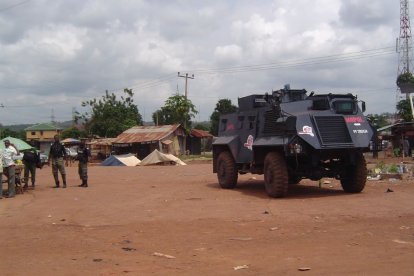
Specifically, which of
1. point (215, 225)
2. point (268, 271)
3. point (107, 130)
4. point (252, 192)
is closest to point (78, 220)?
point (215, 225)

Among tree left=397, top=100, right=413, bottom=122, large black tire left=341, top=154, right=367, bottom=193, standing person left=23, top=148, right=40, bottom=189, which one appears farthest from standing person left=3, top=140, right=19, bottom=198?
tree left=397, top=100, right=413, bottom=122

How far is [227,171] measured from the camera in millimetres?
15672

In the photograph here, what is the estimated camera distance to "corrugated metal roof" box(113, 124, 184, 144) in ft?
165

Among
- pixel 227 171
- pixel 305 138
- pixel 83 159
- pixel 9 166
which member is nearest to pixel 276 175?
pixel 305 138

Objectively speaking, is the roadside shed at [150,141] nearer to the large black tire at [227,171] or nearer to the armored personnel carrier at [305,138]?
the large black tire at [227,171]

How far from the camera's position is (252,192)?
48.4 ft

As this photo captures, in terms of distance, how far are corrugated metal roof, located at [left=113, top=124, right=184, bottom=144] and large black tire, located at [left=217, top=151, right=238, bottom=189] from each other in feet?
110

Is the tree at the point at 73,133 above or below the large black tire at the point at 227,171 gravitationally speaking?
above

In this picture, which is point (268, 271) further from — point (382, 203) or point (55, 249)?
point (382, 203)

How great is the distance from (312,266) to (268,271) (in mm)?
577

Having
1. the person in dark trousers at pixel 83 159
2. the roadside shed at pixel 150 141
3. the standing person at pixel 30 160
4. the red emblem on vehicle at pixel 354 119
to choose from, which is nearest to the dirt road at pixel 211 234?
the red emblem on vehicle at pixel 354 119

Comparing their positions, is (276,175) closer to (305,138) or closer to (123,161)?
(305,138)

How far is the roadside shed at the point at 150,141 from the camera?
5009 cm

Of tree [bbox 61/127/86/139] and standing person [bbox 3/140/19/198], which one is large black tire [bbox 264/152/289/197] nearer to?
standing person [bbox 3/140/19/198]
